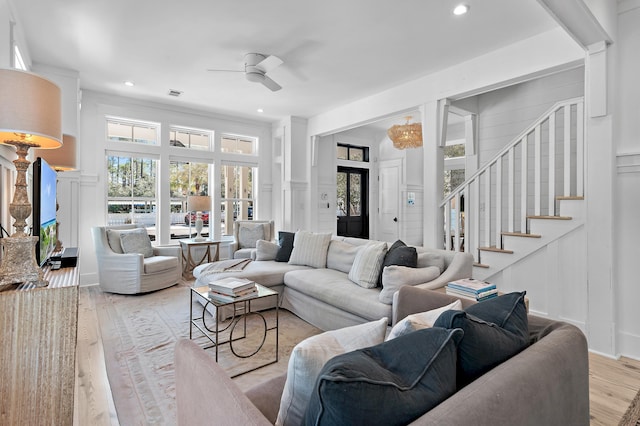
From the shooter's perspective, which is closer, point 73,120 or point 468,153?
point 73,120

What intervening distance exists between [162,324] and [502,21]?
4.21 metres

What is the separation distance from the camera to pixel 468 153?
4906 mm

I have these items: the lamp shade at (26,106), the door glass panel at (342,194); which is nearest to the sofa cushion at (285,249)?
the lamp shade at (26,106)

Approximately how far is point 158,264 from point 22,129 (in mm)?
3209

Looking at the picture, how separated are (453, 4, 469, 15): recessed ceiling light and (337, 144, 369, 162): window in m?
4.26

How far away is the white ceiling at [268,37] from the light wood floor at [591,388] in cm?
282

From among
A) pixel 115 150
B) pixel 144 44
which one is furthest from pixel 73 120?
pixel 144 44

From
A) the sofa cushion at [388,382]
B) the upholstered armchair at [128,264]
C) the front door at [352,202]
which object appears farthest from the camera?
the front door at [352,202]

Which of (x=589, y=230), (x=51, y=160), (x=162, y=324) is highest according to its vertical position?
(x=51, y=160)

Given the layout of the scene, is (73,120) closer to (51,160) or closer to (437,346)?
(51,160)

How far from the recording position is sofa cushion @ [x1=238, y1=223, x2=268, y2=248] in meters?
5.66

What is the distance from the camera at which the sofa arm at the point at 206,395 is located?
82cm

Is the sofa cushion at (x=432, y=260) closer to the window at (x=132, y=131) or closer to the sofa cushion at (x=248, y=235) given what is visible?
the sofa cushion at (x=248, y=235)

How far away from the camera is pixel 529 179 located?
432 centimetres
